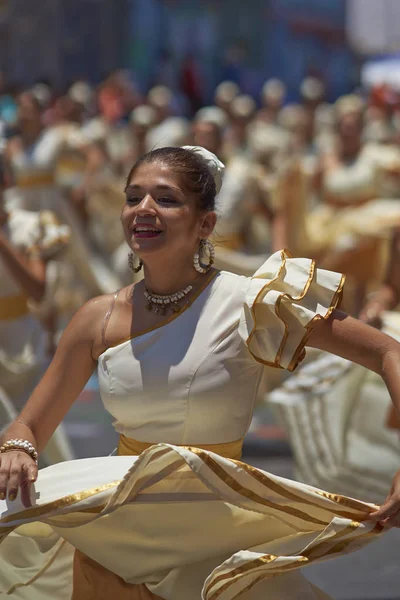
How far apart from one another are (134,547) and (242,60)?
66.6 feet

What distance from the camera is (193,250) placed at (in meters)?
3.09

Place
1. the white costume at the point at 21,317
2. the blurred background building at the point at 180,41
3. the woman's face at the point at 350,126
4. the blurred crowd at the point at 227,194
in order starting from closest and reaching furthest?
the white costume at the point at 21,317, the blurred crowd at the point at 227,194, the woman's face at the point at 350,126, the blurred background building at the point at 180,41

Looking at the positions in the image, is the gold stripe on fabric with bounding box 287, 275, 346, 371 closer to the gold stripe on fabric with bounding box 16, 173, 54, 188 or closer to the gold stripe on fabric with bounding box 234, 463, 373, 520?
the gold stripe on fabric with bounding box 234, 463, 373, 520

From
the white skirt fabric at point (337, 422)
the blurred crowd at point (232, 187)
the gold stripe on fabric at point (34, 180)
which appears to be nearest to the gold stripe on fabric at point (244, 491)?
the white skirt fabric at point (337, 422)

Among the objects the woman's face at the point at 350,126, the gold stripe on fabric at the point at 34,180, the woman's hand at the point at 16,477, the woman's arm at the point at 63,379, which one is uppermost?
the woman's arm at the point at 63,379

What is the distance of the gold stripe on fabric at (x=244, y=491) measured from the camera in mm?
2689

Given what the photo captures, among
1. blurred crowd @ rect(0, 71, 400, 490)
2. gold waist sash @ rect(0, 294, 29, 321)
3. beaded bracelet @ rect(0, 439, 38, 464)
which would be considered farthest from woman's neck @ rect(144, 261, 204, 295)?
blurred crowd @ rect(0, 71, 400, 490)

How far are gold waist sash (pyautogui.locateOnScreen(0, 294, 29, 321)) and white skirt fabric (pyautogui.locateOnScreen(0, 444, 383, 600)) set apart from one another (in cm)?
249

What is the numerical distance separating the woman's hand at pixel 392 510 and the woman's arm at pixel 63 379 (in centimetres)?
75

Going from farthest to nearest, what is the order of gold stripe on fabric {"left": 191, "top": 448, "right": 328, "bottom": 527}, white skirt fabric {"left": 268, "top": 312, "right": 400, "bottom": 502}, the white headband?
white skirt fabric {"left": 268, "top": 312, "right": 400, "bottom": 502}, the white headband, gold stripe on fabric {"left": 191, "top": 448, "right": 328, "bottom": 527}

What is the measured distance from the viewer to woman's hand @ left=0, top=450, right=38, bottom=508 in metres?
2.80

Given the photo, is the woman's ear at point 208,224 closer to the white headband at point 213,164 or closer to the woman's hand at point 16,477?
the white headband at point 213,164

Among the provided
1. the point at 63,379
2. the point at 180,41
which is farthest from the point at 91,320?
the point at 180,41

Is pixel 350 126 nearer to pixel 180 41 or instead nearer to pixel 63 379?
pixel 63 379
